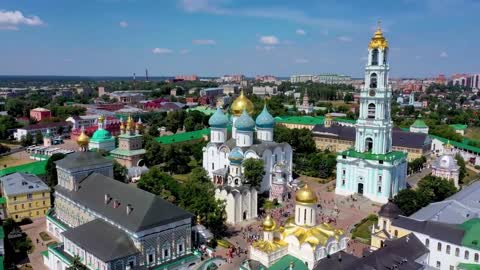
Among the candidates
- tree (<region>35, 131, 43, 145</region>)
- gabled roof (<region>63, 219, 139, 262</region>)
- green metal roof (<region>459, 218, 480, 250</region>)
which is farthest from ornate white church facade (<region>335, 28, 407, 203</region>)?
tree (<region>35, 131, 43, 145</region>)

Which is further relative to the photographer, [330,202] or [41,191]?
[330,202]

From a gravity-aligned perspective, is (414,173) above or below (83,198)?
below

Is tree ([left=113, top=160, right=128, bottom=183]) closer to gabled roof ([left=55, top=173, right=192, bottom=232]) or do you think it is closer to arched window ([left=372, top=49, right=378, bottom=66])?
gabled roof ([left=55, top=173, right=192, bottom=232])

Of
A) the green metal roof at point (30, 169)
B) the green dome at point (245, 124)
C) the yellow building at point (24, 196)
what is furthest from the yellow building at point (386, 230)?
the green metal roof at point (30, 169)

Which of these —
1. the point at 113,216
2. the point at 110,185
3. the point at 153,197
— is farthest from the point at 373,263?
the point at 110,185

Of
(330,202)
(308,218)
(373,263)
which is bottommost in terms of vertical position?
(330,202)

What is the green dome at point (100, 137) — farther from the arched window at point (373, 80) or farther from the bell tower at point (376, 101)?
the arched window at point (373, 80)

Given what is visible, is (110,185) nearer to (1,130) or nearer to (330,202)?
(330,202)
